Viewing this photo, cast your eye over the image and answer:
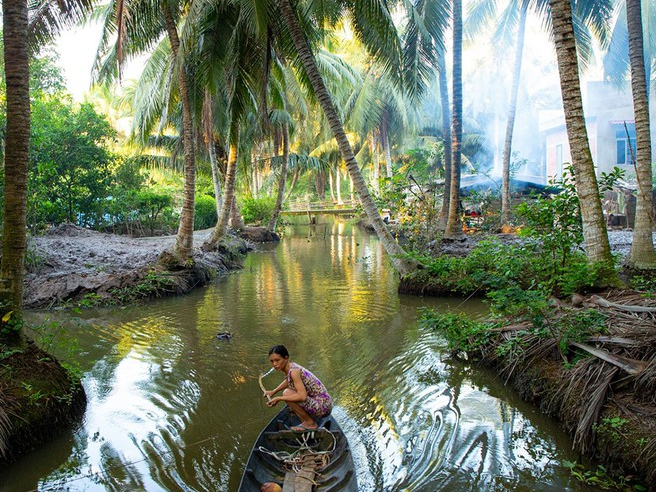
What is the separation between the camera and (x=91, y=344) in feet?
31.3

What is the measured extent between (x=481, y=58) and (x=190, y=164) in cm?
2862

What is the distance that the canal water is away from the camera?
5.08 m

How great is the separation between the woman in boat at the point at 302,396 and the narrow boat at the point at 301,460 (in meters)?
0.12

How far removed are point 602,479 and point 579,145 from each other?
15.4 ft

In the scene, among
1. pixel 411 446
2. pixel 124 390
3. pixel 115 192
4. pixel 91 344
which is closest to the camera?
pixel 411 446

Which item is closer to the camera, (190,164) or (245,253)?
(190,164)

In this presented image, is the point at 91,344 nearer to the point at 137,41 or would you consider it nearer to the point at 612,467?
the point at 612,467

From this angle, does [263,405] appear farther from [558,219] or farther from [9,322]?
[558,219]

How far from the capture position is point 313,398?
5.70 m

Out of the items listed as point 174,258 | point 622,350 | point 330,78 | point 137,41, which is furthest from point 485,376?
point 330,78

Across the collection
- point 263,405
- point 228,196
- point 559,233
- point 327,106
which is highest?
point 327,106

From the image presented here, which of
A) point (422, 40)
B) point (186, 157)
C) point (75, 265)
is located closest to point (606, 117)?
point (422, 40)

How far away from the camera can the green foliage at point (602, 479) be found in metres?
4.56

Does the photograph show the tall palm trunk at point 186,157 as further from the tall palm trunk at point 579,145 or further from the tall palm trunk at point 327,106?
the tall palm trunk at point 579,145
